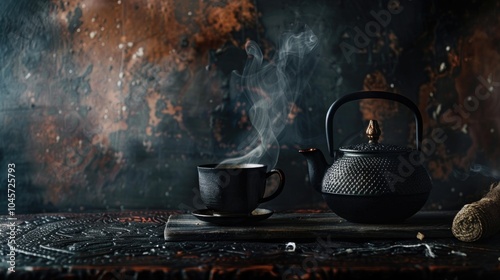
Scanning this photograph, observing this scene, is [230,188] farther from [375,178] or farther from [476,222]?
[476,222]

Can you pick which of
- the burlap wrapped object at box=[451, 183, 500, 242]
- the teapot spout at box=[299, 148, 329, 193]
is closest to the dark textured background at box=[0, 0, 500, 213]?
the teapot spout at box=[299, 148, 329, 193]

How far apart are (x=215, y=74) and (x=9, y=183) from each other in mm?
735

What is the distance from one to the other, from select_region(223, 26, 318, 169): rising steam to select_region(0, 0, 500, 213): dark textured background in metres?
0.02

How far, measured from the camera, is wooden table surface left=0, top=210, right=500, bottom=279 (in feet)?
2.94

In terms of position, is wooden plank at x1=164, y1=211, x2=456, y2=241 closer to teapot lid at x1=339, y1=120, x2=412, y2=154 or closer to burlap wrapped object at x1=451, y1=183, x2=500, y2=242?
Answer: burlap wrapped object at x1=451, y1=183, x2=500, y2=242

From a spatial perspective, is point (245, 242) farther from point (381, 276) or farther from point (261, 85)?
point (261, 85)

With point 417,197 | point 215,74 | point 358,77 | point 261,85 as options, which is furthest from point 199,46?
point 417,197

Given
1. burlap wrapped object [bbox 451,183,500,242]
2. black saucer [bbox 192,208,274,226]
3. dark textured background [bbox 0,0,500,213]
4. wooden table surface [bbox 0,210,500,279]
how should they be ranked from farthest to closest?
1. dark textured background [bbox 0,0,500,213]
2. black saucer [bbox 192,208,274,226]
3. burlap wrapped object [bbox 451,183,500,242]
4. wooden table surface [bbox 0,210,500,279]

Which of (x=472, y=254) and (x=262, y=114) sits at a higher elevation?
(x=262, y=114)

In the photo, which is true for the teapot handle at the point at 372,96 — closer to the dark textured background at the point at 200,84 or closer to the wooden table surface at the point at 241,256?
the wooden table surface at the point at 241,256

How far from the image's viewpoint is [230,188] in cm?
118

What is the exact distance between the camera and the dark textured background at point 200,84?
174cm

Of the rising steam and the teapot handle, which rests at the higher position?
the rising steam

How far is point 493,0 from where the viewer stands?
1742mm
